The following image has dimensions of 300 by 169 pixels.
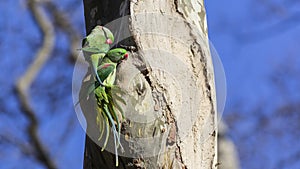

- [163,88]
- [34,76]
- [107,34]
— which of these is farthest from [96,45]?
[34,76]

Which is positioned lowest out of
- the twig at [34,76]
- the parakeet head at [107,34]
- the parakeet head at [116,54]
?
the twig at [34,76]

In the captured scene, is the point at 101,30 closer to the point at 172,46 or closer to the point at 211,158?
the point at 172,46

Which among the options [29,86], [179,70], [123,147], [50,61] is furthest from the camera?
[50,61]

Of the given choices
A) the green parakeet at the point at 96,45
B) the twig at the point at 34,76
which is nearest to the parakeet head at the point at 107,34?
the green parakeet at the point at 96,45

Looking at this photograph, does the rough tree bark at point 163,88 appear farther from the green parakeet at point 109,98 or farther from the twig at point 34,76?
the twig at point 34,76

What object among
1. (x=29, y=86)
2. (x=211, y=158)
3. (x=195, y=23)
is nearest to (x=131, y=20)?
(x=195, y=23)

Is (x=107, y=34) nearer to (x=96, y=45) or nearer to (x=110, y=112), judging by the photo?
(x=96, y=45)
